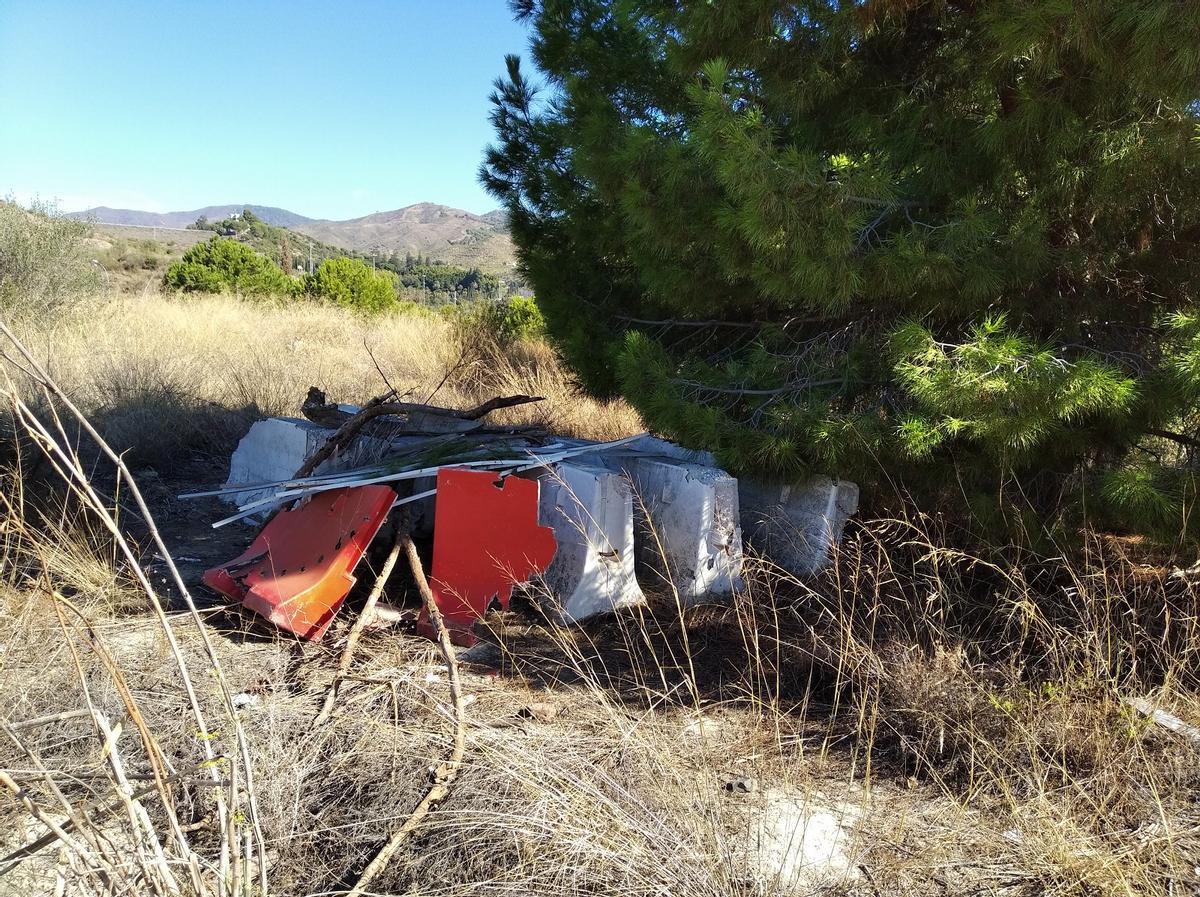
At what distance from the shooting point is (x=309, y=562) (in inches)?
168

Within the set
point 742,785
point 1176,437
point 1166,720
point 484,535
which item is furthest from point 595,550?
point 1176,437

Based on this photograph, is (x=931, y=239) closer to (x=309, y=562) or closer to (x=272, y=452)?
(x=309, y=562)

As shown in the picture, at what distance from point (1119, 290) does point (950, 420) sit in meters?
1.42

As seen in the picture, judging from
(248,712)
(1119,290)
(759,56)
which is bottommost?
(248,712)

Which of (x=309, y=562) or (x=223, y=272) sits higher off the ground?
(x=223, y=272)

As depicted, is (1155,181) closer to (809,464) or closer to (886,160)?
(886,160)

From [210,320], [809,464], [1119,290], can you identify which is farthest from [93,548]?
[210,320]

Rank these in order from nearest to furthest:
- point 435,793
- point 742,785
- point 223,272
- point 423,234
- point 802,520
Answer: point 435,793 → point 742,785 → point 802,520 → point 223,272 → point 423,234

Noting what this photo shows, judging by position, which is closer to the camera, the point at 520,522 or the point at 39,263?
the point at 520,522

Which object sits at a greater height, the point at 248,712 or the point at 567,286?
the point at 567,286

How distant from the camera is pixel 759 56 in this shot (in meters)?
4.21

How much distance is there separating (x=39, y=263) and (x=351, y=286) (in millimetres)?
6087

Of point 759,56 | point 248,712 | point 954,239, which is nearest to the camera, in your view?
point 248,712

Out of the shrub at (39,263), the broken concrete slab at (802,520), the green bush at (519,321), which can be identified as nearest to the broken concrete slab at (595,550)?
the broken concrete slab at (802,520)
